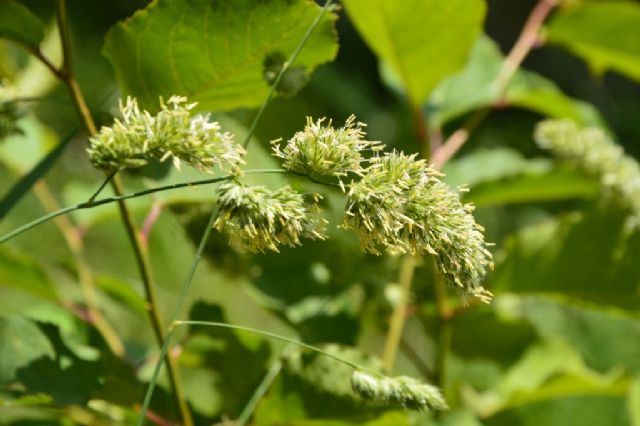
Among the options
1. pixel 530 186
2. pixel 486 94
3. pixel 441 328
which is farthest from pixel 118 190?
pixel 486 94

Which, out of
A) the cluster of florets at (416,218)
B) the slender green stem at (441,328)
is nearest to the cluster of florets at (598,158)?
the slender green stem at (441,328)

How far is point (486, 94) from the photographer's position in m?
1.51

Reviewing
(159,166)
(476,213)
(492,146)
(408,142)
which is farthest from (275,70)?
(492,146)

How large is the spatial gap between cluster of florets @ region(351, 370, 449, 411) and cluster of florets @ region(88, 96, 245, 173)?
219 mm

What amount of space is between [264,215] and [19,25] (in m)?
0.36

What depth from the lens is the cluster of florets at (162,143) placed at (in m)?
0.61

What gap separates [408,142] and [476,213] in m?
0.32

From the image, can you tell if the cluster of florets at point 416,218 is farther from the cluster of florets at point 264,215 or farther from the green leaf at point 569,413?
the green leaf at point 569,413

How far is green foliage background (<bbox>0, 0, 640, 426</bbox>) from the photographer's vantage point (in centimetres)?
86

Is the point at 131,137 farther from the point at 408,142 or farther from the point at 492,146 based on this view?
the point at 492,146

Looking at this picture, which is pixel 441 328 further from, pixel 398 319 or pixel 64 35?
pixel 64 35

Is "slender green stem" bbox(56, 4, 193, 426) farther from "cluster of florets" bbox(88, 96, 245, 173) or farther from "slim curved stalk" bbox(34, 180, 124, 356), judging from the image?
"slim curved stalk" bbox(34, 180, 124, 356)

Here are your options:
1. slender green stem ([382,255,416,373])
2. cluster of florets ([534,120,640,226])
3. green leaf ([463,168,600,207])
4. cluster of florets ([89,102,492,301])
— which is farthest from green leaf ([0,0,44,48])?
cluster of florets ([534,120,640,226])

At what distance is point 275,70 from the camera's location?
33.1 inches
